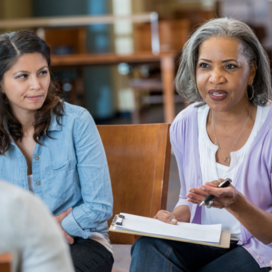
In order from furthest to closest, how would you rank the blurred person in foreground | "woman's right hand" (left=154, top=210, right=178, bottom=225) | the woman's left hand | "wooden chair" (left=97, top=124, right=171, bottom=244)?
"wooden chair" (left=97, top=124, right=171, bottom=244)
"woman's right hand" (left=154, top=210, right=178, bottom=225)
the woman's left hand
the blurred person in foreground

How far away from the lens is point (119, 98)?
7145mm

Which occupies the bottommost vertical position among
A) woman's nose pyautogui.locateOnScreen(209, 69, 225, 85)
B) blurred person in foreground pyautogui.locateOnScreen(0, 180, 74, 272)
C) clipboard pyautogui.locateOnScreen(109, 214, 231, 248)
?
clipboard pyautogui.locateOnScreen(109, 214, 231, 248)

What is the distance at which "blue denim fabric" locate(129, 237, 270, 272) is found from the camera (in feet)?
4.11

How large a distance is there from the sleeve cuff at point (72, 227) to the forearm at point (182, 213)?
0.29 metres

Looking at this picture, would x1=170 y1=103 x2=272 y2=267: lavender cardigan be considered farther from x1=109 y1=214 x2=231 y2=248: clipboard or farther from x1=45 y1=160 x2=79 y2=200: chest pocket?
x1=45 y1=160 x2=79 y2=200: chest pocket

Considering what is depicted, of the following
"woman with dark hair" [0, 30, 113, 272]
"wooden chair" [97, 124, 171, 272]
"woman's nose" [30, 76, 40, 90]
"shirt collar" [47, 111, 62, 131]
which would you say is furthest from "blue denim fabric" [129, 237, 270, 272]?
"woman's nose" [30, 76, 40, 90]

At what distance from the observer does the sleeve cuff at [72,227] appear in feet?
4.49

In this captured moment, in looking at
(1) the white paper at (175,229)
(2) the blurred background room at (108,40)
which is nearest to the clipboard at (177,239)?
(1) the white paper at (175,229)

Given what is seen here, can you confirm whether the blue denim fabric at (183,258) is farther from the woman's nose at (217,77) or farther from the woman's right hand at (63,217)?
the woman's nose at (217,77)

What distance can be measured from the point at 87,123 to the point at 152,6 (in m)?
7.33

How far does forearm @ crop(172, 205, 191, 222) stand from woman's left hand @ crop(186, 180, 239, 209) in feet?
1.06

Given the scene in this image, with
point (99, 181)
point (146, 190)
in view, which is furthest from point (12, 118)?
point (146, 190)

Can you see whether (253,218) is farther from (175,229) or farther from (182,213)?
(182,213)

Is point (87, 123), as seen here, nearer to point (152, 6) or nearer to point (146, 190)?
point (146, 190)
